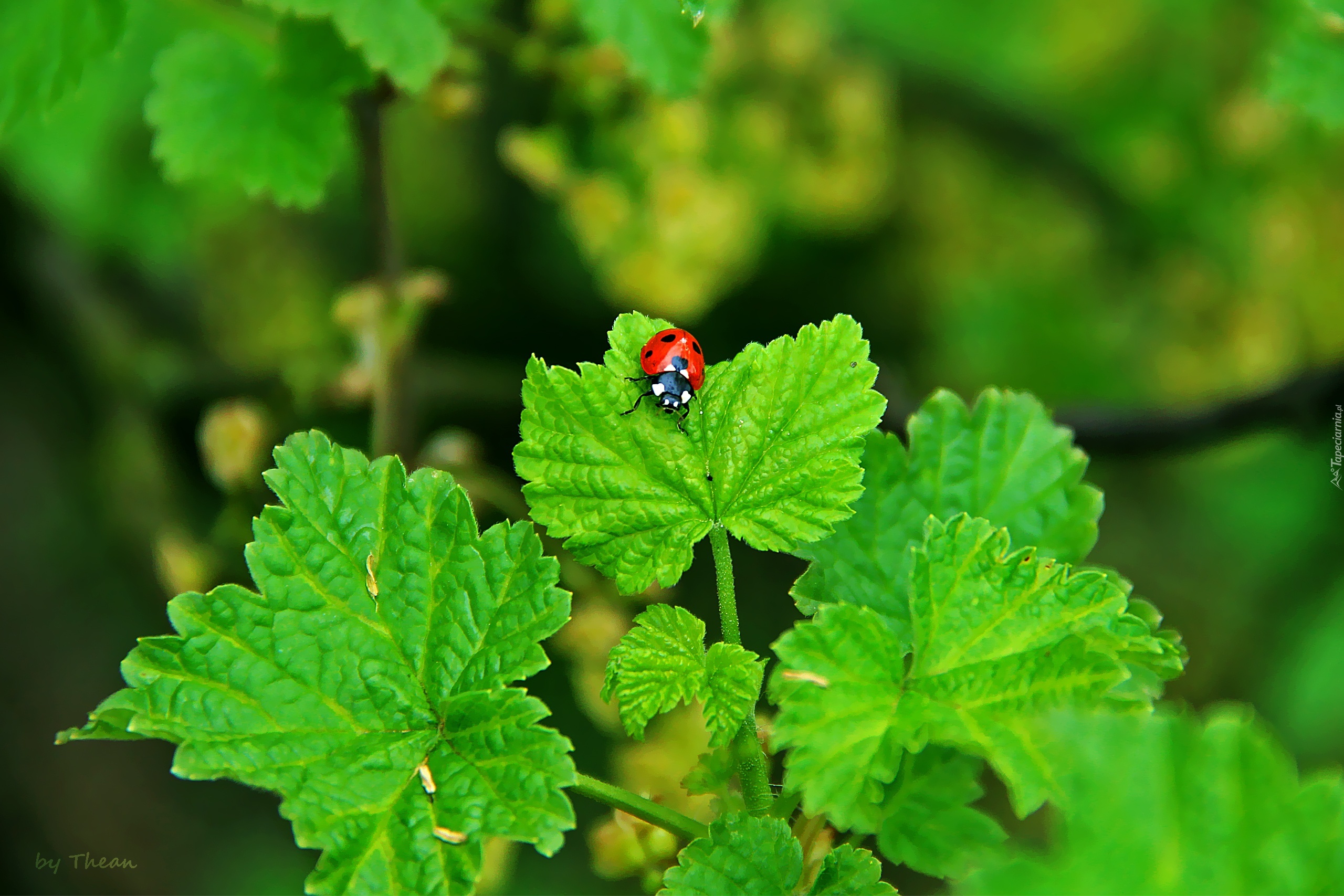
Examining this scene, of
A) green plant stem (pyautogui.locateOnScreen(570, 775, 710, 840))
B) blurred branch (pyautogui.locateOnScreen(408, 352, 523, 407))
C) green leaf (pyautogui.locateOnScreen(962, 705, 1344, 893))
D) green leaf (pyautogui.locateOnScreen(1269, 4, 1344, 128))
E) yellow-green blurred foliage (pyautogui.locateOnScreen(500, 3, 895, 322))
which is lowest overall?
green leaf (pyautogui.locateOnScreen(962, 705, 1344, 893))

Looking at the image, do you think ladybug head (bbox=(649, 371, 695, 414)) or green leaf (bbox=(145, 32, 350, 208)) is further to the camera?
green leaf (bbox=(145, 32, 350, 208))

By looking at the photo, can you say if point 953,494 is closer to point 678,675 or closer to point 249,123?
point 678,675

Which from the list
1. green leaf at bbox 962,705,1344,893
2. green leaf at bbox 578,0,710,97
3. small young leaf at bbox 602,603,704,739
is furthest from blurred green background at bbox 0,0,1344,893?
green leaf at bbox 962,705,1344,893

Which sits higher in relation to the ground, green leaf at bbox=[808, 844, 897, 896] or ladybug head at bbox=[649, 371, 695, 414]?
ladybug head at bbox=[649, 371, 695, 414]

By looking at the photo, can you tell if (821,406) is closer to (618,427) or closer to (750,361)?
(750,361)

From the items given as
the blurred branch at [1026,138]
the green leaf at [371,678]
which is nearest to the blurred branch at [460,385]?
the green leaf at [371,678]

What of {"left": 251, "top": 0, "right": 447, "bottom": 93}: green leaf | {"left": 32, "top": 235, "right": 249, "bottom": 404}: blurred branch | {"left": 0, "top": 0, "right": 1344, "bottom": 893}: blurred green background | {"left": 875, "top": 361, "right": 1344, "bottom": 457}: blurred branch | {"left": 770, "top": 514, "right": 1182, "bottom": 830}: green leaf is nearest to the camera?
{"left": 770, "top": 514, "right": 1182, "bottom": 830}: green leaf

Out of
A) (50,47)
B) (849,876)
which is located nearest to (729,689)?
(849,876)

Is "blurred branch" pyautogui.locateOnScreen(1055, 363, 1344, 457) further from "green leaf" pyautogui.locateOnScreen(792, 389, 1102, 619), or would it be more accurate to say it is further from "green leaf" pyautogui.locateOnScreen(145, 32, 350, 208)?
"green leaf" pyautogui.locateOnScreen(145, 32, 350, 208)
